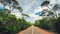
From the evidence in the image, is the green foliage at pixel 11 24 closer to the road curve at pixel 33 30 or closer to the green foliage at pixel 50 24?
the road curve at pixel 33 30

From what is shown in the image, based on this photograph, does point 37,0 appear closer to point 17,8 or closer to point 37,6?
point 37,6

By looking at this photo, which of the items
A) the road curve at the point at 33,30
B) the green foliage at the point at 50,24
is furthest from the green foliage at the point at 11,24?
the green foliage at the point at 50,24

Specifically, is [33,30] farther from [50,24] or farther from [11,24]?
[11,24]

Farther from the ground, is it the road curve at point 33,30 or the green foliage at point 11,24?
the green foliage at point 11,24

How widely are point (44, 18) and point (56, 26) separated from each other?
0.48 metres

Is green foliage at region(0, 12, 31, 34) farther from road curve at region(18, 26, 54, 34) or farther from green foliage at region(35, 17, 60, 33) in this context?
green foliage at region(35, 17, 60, 33)

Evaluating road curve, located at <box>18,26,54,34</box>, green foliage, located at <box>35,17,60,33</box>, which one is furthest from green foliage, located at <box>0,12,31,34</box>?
green foliage, located at <box>35,17,60,33</box>

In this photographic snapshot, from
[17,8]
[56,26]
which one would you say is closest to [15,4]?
[17,8]

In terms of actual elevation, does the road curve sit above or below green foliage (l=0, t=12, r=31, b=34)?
below

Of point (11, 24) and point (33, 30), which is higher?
point (11, 24)

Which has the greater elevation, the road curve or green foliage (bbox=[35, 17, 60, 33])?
green foliage (bbox=[35, 17, 60, 33])

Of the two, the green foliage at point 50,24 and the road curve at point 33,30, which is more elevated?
the green foliage at point 50,24

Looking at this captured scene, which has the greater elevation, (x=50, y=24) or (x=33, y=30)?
(x=50, y=24)

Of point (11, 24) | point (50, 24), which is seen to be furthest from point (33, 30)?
point (11, 24)
